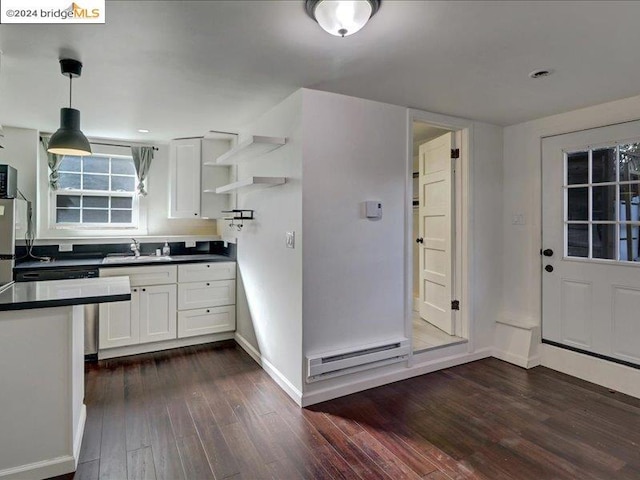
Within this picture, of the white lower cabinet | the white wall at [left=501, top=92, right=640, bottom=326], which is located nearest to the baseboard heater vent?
the white wall at [left=501, top=92, right=640, bottom=326]

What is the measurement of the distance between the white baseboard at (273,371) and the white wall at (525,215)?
2.13 metres

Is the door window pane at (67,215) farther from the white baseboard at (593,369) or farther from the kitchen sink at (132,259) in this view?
the white baseboard at (593,369)

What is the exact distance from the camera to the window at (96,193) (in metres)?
4.07

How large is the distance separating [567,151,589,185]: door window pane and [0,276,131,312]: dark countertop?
3455 mm

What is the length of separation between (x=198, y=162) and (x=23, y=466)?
3011 mm

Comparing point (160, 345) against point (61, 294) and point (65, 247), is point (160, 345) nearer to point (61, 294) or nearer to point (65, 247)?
point (65, 247)

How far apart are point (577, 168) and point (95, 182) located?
4.84m

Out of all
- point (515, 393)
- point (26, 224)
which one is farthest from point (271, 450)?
point (26, 224)

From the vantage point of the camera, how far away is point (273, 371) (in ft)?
9.82

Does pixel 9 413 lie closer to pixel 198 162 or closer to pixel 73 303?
pixel 73 303

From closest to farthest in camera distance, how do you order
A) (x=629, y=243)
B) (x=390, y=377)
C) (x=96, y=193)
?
(x=629, y=243) → (x=390, y=377) → (x=96, y=193)

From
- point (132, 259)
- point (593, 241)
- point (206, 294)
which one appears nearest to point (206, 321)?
point (206, 294)

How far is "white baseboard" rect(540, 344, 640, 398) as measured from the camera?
2744 mm

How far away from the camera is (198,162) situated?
4078 mm
